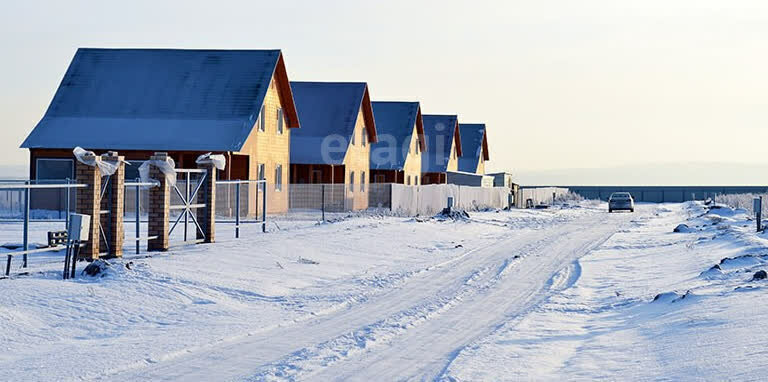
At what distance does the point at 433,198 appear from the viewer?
5038 cm

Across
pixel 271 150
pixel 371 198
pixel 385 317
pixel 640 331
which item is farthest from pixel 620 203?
pixel 640 331

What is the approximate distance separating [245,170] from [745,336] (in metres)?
30.8

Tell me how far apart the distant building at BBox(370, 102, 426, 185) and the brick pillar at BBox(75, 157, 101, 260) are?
3909cm

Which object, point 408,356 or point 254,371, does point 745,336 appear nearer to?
point 408,356

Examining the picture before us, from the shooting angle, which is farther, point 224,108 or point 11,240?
point 224,108

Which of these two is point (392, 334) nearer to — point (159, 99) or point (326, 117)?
point (159, 99)

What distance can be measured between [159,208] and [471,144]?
58.8 meters

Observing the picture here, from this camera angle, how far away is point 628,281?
59.5 feet

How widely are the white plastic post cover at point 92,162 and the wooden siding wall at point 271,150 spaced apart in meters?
20.4

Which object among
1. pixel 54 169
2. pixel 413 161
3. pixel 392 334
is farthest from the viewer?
pixel 413 161

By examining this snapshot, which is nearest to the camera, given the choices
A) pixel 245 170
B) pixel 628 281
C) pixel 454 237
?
pixel 628 281

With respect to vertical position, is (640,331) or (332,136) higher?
(332,136)

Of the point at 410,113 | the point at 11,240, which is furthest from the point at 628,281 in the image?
the point at 410,113

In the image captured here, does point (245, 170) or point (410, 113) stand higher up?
point (410, 113)
